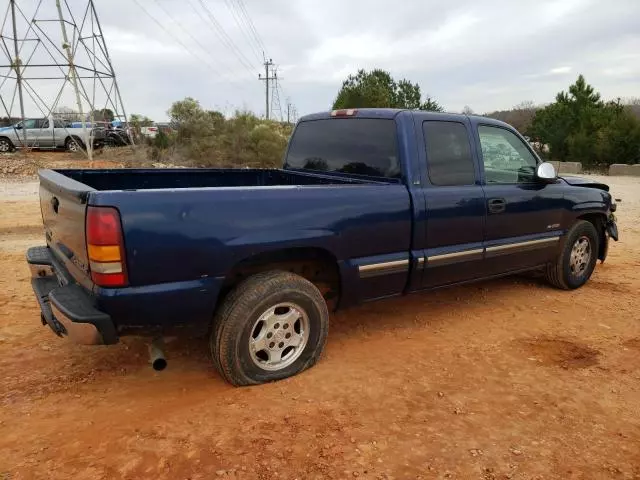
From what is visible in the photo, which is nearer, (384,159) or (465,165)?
(384,159)

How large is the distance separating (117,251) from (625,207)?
12755 millimetres

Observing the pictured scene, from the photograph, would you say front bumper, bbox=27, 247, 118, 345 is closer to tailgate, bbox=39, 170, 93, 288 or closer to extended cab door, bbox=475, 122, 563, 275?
tailgate, bbox=39, 170, 93, 288

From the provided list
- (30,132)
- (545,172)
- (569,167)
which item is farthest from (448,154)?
→ (569,167)

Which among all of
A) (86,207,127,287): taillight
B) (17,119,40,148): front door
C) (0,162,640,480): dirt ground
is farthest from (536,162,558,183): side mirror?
(17,119,40,148): front door

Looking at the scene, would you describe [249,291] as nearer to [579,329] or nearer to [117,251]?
[117,251]

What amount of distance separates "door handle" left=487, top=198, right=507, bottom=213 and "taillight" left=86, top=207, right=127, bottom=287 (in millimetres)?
2987

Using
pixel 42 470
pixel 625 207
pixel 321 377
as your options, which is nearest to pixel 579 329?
pixel 321 377

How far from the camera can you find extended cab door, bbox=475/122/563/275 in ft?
14.3

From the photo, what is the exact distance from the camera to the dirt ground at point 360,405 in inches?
98.5

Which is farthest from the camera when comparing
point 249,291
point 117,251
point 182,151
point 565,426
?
point 182,151

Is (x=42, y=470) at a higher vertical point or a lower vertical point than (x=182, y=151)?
lower

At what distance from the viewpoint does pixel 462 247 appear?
411 centimetres

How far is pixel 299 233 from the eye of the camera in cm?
317

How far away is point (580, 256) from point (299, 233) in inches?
147
